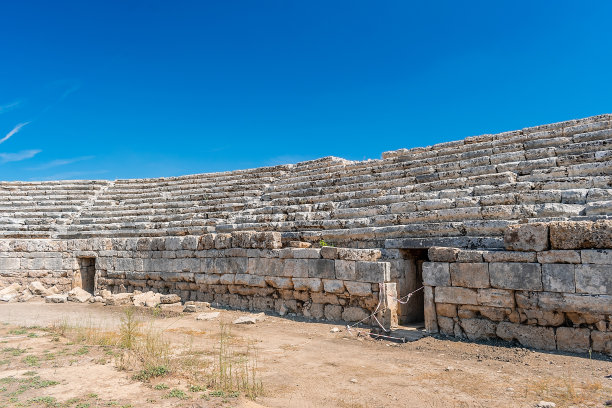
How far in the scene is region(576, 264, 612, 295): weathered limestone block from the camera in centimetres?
577

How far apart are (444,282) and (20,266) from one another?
14844 millimetres

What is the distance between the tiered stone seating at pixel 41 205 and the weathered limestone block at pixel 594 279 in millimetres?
16600

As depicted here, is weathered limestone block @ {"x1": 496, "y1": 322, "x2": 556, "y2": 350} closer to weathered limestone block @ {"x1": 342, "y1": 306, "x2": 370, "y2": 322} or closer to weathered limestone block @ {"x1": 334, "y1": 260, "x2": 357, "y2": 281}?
weathered limestone block @ {"x1": 342, "y1": 306, "x2": 370, "y2": 322}

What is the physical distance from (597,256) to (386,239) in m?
4.27

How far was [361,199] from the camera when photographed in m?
11.4

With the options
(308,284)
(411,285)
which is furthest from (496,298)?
(308,284)

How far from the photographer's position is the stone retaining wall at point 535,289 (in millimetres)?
5852

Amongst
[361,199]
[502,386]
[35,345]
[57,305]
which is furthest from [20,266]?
[502,386]

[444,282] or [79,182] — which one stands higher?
[79,182]

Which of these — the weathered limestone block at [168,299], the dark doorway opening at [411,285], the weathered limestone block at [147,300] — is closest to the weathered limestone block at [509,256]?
the dark doorway opening at [411,285]

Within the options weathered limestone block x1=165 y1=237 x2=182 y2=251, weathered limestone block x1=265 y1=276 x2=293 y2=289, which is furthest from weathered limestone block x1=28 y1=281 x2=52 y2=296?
weathered limestone block x1=265 y1=276 x2=293 y2=289

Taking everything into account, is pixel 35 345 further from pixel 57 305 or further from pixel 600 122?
pixel 600 122

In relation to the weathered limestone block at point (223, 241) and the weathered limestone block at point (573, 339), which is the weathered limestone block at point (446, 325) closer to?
the weathered limestone block at point (573, 339)

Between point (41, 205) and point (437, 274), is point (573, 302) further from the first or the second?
point (41, 205)
